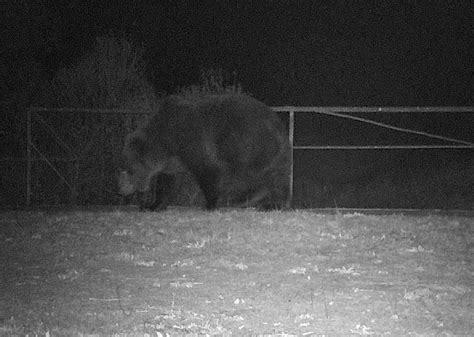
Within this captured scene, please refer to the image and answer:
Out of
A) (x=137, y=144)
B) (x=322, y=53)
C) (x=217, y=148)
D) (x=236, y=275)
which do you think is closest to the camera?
(x=236, y=275)

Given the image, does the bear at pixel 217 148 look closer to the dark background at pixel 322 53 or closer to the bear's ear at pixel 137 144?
the bear's ear at pixel 137 144

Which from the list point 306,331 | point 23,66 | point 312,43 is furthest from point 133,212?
point 312,43

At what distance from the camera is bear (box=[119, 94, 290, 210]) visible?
11.9 meters

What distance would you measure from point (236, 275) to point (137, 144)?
522 centimetres

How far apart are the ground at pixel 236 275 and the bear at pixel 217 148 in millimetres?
1196

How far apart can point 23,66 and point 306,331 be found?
17.8 m

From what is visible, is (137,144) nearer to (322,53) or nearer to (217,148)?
(217,148)

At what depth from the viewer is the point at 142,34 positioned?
3409cm

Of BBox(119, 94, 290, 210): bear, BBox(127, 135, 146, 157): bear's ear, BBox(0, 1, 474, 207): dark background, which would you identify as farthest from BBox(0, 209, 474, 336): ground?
BBox(0, 1, 474, 207): dark background

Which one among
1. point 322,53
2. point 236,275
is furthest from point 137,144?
point 322,53

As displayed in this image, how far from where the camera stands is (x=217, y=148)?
12.0 meters

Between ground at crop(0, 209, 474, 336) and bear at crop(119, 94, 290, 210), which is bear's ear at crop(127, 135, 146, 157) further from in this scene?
ground at crop(0, 209, 474, 336)

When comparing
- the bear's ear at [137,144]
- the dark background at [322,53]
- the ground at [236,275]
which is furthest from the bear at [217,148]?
the dark background at [322,53]

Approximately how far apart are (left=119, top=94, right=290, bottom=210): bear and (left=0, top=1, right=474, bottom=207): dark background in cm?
1362
